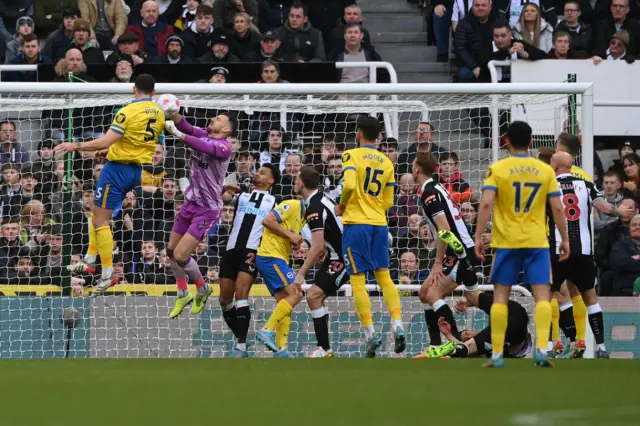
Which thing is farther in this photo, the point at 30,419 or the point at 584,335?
the point at 584,335

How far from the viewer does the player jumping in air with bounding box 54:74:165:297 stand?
1240 cm

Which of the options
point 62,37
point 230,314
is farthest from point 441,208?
point 62,37

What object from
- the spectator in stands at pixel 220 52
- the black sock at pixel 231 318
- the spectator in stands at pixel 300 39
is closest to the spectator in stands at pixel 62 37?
the spectator in stands at pixel 220 52

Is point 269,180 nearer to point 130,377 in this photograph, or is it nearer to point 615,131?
point 130,377

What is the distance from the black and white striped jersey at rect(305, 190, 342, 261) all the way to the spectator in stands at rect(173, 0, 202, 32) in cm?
628

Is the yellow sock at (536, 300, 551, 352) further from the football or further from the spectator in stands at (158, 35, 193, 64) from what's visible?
the spectator in stands at (158, 35, 193, 64)

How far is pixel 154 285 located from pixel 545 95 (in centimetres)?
523

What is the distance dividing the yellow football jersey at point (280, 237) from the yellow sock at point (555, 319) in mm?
2977

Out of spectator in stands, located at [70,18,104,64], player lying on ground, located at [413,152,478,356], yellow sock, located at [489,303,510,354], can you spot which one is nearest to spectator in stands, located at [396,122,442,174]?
player lying on ground, located at [413,152,478,356]

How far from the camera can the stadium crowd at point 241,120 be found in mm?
14609

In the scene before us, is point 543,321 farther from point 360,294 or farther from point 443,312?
point 443,312

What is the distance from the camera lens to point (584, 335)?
12.7 metres

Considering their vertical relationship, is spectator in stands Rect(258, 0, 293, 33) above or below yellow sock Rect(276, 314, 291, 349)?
above

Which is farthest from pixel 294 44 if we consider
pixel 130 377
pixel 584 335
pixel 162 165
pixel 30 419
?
pixel 30 419
